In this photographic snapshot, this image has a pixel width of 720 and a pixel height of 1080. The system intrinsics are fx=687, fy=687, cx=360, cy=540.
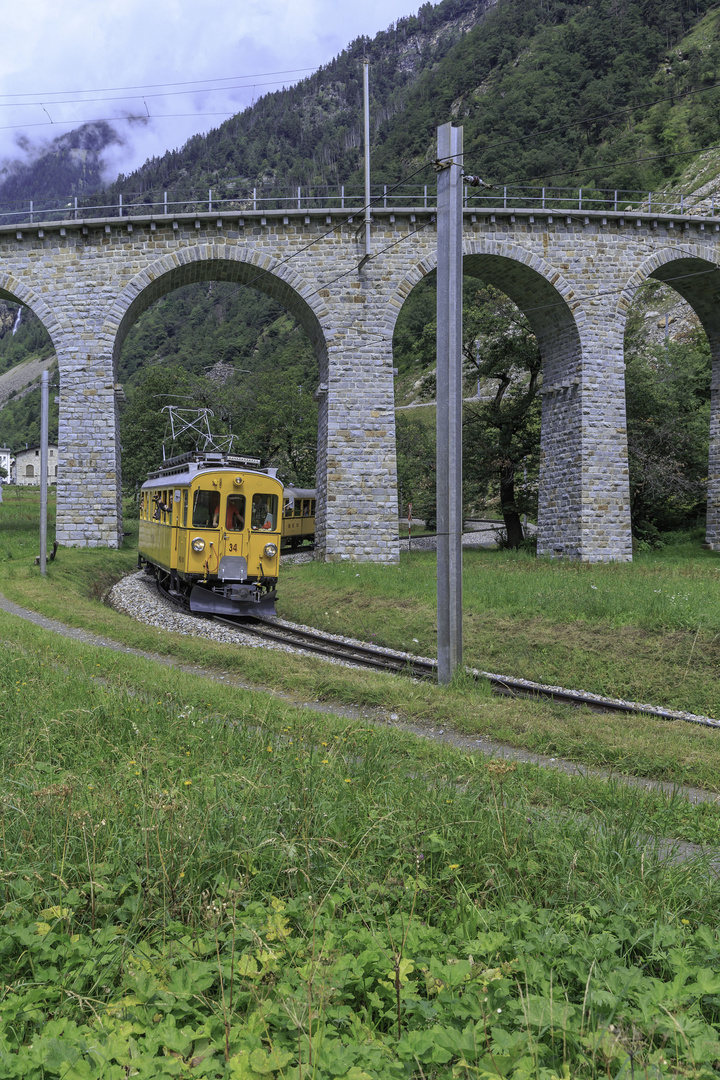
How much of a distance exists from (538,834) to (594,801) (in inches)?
46.6

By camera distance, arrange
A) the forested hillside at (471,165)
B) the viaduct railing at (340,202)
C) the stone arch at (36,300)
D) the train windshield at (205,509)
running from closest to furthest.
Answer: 1. the train windshield at (205,509)
2. the viaduct railing at (340,202)
3. the stone arch at (36,300)
4. the forested hillside at (471,165)

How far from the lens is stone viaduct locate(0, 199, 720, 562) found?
2152 centimetres

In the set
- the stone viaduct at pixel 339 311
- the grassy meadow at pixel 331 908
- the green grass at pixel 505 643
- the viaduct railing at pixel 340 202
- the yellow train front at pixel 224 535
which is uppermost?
the viaduct railing at pixel 340 202

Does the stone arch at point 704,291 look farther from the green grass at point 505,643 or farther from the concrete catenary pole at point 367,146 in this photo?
the concrete catenary pole at point 367,146

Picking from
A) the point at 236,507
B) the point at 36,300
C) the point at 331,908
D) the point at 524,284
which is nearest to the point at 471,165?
the point at 524,284

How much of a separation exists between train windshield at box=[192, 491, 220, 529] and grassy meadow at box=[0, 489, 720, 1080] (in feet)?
30.3

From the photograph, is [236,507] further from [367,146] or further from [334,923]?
[334,923]

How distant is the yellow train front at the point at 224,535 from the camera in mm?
14531

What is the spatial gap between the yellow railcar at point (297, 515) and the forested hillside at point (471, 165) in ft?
17.7

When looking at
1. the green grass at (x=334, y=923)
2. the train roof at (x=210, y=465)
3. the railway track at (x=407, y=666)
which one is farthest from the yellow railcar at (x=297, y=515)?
the green grass at (x=334, y=923)

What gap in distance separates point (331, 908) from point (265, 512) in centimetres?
1290

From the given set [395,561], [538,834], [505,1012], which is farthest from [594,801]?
[395,561]

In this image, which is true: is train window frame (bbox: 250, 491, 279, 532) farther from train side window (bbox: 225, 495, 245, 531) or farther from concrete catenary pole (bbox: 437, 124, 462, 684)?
concrete catenary pole (bbox: 437, 124, 462, 684)

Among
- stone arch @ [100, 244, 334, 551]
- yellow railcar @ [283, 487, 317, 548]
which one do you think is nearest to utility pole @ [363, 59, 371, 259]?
stone arch @ [100, 244, 334, 551]
